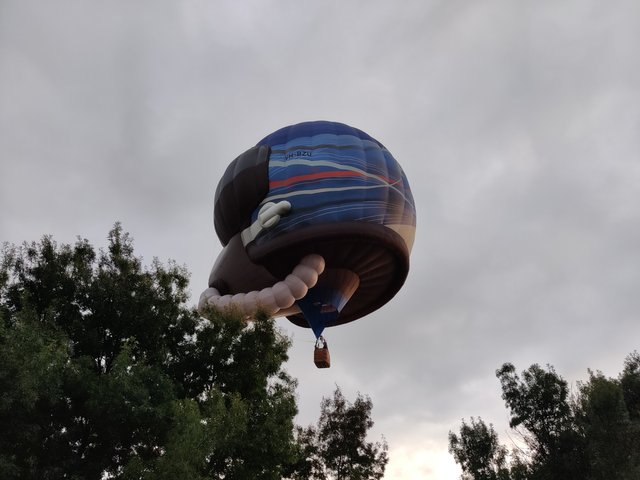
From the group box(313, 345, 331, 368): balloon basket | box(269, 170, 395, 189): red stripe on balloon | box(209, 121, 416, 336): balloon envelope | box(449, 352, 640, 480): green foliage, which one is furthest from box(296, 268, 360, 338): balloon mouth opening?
box(449, 352, 640, 480): green foliage

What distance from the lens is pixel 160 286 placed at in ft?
73.2

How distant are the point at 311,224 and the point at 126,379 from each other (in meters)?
8.32

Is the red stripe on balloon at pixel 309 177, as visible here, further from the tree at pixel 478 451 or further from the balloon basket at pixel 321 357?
the tree at pixel 478 451

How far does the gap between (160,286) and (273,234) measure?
5.18 m

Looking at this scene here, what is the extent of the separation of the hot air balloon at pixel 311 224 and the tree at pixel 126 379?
1.95 m

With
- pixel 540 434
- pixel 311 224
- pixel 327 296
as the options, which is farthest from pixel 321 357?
pixel 540 434

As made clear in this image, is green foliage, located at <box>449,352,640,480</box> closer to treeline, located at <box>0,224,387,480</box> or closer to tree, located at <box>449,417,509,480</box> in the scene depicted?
tree, located at <box>449,417,509,480</box>

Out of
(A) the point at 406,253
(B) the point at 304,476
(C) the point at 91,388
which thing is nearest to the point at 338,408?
(B) the point at 304,476

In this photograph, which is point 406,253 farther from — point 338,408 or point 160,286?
point 338,408

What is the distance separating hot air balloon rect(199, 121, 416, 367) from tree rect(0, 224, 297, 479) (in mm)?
1950

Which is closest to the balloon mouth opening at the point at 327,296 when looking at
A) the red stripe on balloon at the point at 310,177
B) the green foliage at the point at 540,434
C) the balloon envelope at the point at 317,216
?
the balloon envelope at the point at 317,216

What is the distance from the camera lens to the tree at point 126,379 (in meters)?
15.3

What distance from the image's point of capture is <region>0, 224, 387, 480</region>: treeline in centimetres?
1527

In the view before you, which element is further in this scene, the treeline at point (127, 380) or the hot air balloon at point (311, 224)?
the hot air balloon at point (311, 224)
